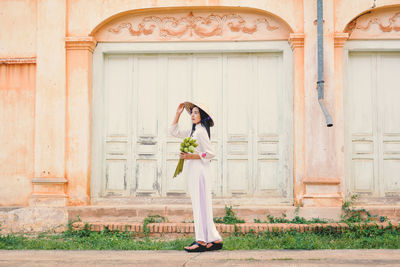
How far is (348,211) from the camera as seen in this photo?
8.23 m

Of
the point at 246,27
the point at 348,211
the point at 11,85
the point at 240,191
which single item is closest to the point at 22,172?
the point at 11,85

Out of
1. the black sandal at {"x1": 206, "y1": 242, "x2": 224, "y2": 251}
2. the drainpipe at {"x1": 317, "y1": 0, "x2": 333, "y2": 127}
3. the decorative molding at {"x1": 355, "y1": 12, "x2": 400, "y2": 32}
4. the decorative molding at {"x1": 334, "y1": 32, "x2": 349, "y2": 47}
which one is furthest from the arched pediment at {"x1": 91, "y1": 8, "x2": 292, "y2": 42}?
the black sandal at {"x1": 206, "y1": 242, "x2": 224, "y2": 251}

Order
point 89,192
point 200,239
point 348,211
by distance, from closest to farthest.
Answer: point 200,239 < point 348,211 < point 89,192

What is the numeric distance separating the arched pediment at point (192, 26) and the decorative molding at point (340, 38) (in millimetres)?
812

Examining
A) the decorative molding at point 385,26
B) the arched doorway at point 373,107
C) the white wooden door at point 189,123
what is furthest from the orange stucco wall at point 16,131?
the decorative molding at point 385,26

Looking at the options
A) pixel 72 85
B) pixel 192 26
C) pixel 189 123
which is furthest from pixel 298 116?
pixel 72 85

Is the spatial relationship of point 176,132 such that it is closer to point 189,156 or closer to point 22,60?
point 189,156

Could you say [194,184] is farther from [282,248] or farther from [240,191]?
[240,191]

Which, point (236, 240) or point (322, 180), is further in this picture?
point (322, 180)

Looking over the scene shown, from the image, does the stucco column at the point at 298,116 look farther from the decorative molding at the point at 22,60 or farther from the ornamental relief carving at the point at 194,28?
the decorative molding at the point at 22,60

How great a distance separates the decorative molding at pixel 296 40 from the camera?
855 cm

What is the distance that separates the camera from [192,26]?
8977mm

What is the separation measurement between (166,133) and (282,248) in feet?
10.4

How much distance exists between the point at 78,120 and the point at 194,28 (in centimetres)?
255
